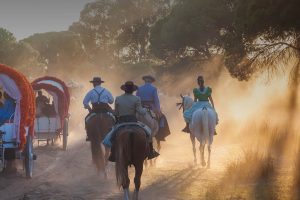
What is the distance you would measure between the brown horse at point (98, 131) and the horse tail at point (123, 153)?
3.60m

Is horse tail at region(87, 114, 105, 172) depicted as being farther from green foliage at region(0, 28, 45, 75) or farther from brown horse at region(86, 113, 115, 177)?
green foliage at region(0, 28, 45, 75)

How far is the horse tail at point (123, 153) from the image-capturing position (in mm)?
10672

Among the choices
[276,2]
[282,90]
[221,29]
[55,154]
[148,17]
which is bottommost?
[55,154]

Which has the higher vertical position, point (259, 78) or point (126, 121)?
point (259, 78)

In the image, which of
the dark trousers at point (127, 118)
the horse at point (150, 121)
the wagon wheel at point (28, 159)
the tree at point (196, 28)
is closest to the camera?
the dark trousers at point (127, 118)

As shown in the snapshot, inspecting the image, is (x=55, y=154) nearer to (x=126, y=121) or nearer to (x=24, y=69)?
(x=126, y=121)

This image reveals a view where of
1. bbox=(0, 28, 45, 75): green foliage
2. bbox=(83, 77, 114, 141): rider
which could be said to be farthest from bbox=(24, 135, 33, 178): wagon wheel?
bbox=(0, 28, 45, 75): green foliage

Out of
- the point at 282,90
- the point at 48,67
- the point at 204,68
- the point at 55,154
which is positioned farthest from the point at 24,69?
the point at 55,154

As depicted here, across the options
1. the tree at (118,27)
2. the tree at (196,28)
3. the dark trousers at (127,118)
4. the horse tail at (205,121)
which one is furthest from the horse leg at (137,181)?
the tree at (118,27)

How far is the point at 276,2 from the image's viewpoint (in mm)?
21234

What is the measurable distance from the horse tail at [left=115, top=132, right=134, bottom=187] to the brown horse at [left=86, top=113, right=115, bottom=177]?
360cm

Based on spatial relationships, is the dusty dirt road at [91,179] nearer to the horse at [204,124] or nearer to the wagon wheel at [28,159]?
the wagon wheel at [28,159]

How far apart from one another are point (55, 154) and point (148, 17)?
227 feet

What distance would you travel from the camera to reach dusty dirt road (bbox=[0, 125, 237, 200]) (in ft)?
38.9
